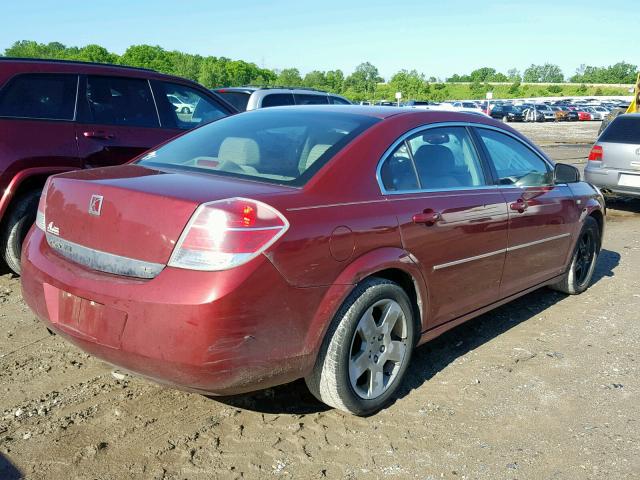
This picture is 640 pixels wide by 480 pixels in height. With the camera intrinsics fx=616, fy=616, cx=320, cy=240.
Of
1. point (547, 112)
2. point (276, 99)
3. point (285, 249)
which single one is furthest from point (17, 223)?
point (547, 112)

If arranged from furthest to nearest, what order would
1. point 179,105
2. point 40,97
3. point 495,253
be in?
point 179,105 < point 40,97 < point 495,253

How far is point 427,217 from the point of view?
3508 millimetres

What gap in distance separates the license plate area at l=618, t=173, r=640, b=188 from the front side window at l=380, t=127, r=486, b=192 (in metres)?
6.90

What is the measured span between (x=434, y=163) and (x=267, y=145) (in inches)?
41.8

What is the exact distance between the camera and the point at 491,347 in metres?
4.39

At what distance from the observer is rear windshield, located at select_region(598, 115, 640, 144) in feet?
32.7

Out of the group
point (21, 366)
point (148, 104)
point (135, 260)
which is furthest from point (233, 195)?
point (148, 104)

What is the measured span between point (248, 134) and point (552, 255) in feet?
8.86

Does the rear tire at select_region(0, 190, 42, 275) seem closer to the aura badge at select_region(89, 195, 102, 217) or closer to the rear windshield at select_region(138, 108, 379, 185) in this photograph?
the rear windshield at select_region(138, 108, 379, 185)

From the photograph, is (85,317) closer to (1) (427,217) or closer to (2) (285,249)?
(2) (285,249)

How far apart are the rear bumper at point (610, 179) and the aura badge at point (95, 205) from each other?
9234mm

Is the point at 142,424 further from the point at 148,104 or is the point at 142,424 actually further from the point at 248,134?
the point at 148,104

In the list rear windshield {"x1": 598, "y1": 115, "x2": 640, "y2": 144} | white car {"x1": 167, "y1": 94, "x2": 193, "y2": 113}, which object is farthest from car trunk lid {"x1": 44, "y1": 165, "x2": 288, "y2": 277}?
rear windshield {"x1": 598, "y1": 115, "x2": 640, "y2": 144}

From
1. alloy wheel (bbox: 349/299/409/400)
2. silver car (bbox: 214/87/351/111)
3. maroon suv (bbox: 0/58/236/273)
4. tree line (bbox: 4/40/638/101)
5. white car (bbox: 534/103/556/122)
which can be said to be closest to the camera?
alloy wheel (bbox: 349/299/409/400)
